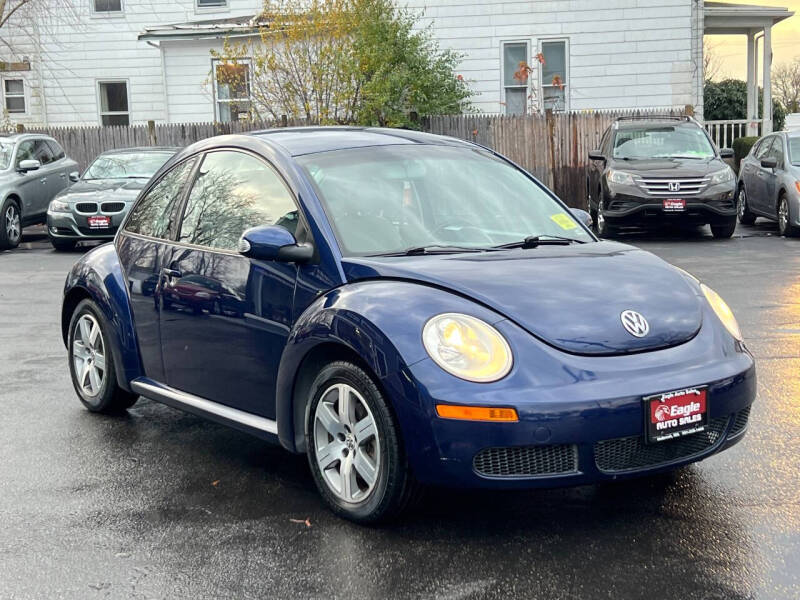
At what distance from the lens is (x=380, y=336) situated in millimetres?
3975

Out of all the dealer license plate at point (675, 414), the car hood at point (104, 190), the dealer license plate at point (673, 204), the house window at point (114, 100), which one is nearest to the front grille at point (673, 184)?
the dealer license plate at point (673, 204)

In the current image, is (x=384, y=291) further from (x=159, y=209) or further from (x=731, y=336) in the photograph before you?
(x=159, y=209)

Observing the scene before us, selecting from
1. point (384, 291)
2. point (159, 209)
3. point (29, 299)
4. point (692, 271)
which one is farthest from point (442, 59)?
point (384, 291)

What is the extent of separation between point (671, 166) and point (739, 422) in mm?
11912

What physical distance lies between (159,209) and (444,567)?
2.85 meters

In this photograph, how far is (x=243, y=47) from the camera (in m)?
22.4

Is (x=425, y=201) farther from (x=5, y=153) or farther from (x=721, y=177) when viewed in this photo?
(x=5, y=153)

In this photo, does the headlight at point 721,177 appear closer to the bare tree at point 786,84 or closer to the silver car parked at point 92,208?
the silver car parked at point 92,208

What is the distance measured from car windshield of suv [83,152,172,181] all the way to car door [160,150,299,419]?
1215 centimetres

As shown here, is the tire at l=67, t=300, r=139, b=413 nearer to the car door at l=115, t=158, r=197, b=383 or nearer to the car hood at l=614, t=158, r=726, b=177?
the car door at l=115, t=158, r=197, b=383

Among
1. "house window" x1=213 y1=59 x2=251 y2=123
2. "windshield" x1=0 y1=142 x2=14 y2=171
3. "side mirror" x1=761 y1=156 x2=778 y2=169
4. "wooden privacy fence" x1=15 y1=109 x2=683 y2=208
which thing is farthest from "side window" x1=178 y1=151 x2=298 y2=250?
"house window" x1=213 y1=59 x2=251 y2=123

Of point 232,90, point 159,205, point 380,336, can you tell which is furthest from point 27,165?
point 380,336

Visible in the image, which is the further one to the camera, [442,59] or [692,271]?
[442,59]

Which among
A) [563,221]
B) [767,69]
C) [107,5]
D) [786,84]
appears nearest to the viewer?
[563,221]
